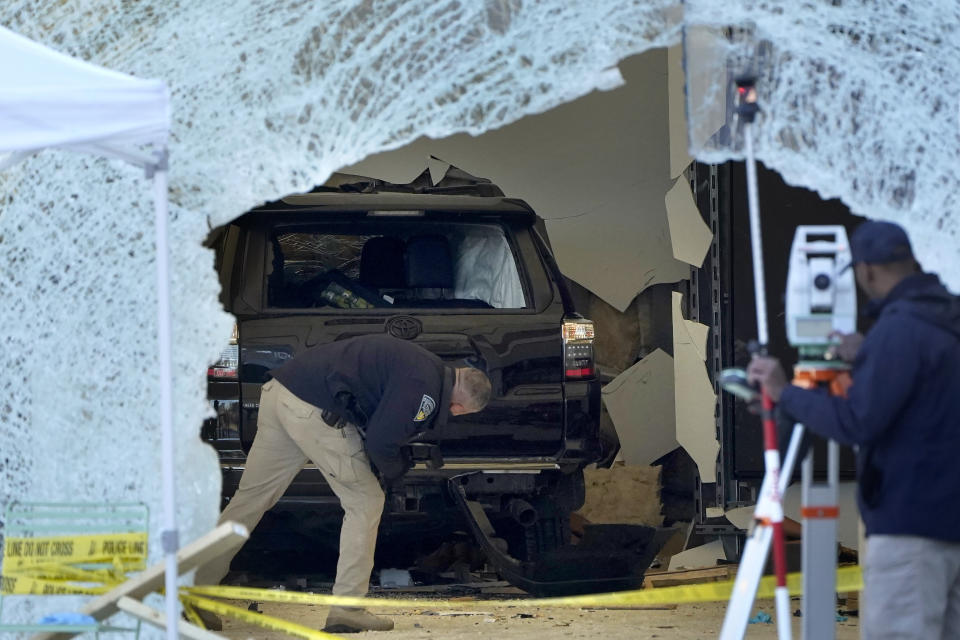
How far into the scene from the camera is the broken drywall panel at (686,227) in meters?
8.08

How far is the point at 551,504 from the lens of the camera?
6.32 meters

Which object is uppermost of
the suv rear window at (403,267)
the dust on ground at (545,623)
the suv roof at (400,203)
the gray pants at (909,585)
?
the suv roof at (400,203)

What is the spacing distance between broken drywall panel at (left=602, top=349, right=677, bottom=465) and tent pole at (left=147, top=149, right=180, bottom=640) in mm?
5509

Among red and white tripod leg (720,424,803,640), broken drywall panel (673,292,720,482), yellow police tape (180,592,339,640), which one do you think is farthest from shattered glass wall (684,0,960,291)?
broken drywall panel (673,292,720,482)

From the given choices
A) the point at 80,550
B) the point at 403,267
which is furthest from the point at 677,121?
the point at 80,550

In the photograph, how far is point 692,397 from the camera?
844 centimetres

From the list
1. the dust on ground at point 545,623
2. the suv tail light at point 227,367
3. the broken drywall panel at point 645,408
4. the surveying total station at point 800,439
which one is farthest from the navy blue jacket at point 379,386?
the broken drywall panel at point 645,408

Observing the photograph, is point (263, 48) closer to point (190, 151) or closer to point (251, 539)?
point (190, 151)

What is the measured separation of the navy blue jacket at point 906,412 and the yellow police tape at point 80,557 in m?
2.27

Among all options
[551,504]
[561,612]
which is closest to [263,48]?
[551,504]

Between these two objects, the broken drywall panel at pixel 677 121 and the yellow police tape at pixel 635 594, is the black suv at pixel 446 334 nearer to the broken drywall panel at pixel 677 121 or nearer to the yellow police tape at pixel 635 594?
the yellow police tape at pixel 635 594

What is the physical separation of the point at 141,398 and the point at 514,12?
1.95 metres

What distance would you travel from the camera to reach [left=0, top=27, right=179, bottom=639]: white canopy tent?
3.68 m

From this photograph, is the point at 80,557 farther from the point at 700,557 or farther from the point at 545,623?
the point at 700,557
